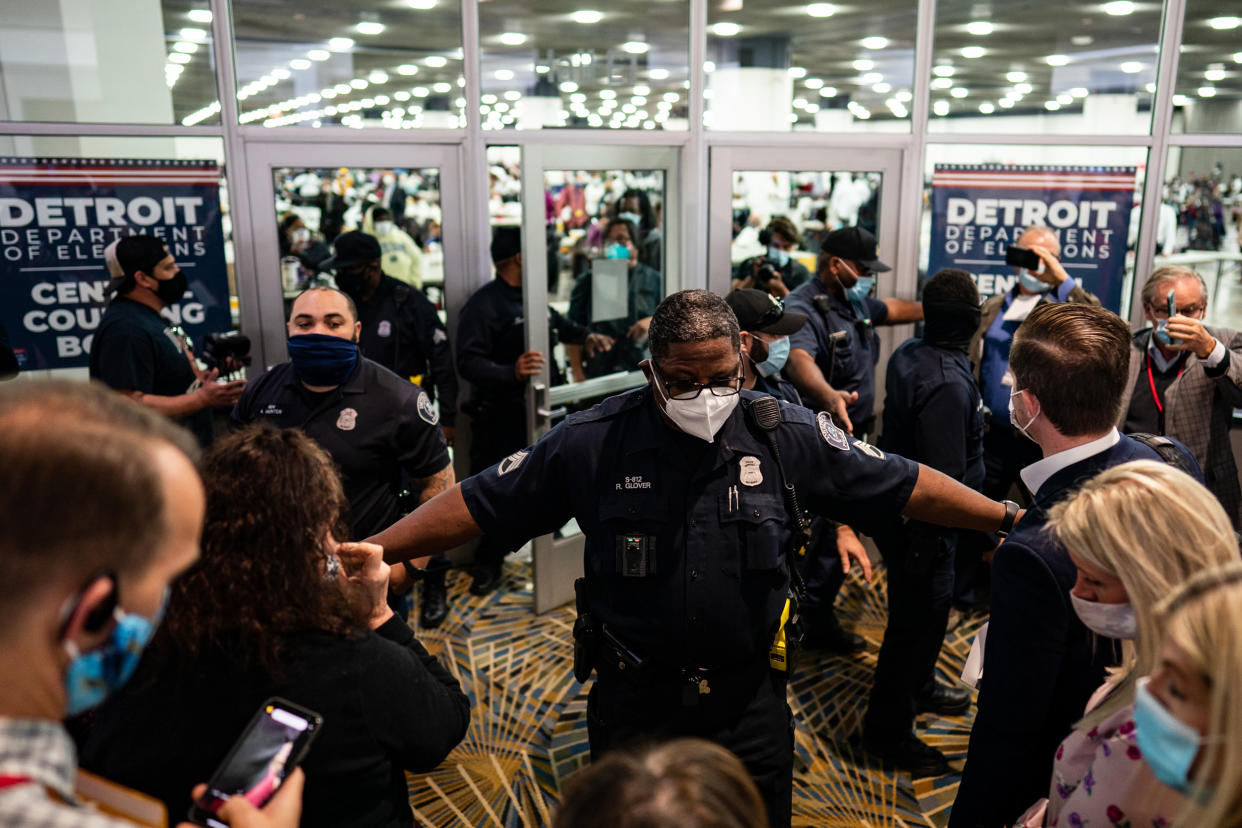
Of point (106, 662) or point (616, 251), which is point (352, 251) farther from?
point (106, 662)

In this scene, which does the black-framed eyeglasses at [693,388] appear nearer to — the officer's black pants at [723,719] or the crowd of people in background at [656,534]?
the crowd of people in background at [656,534]

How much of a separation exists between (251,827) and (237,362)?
2.69 m

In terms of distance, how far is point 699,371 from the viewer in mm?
1933

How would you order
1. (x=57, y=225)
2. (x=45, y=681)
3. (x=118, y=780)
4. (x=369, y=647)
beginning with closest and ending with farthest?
(x=45, y=681), (x=118, y=780), (x=369, y=647), (x=57, y=225)

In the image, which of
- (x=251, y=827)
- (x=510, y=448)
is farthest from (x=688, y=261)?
(x=251, y=827)

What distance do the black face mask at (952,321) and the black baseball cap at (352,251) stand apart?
7.94ft

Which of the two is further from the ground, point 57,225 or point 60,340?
point 57,225

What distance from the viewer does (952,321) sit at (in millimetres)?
3043

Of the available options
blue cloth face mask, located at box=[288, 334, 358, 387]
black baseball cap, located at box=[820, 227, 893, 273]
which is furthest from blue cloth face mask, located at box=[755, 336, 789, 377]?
blue cloth face mask, located at box=[288, 334, 358, 387]

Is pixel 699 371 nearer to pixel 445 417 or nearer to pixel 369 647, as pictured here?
pixel 369 647

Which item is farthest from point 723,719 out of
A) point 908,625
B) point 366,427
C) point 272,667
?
point 366,427

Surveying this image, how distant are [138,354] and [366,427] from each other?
1138 millimetres

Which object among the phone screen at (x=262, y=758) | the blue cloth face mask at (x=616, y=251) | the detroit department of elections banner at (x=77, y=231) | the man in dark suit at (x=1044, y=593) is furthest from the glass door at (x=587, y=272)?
the phone screen at (x=262, y=758)

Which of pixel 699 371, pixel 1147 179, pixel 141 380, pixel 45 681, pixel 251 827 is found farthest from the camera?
pixel 1147 179
